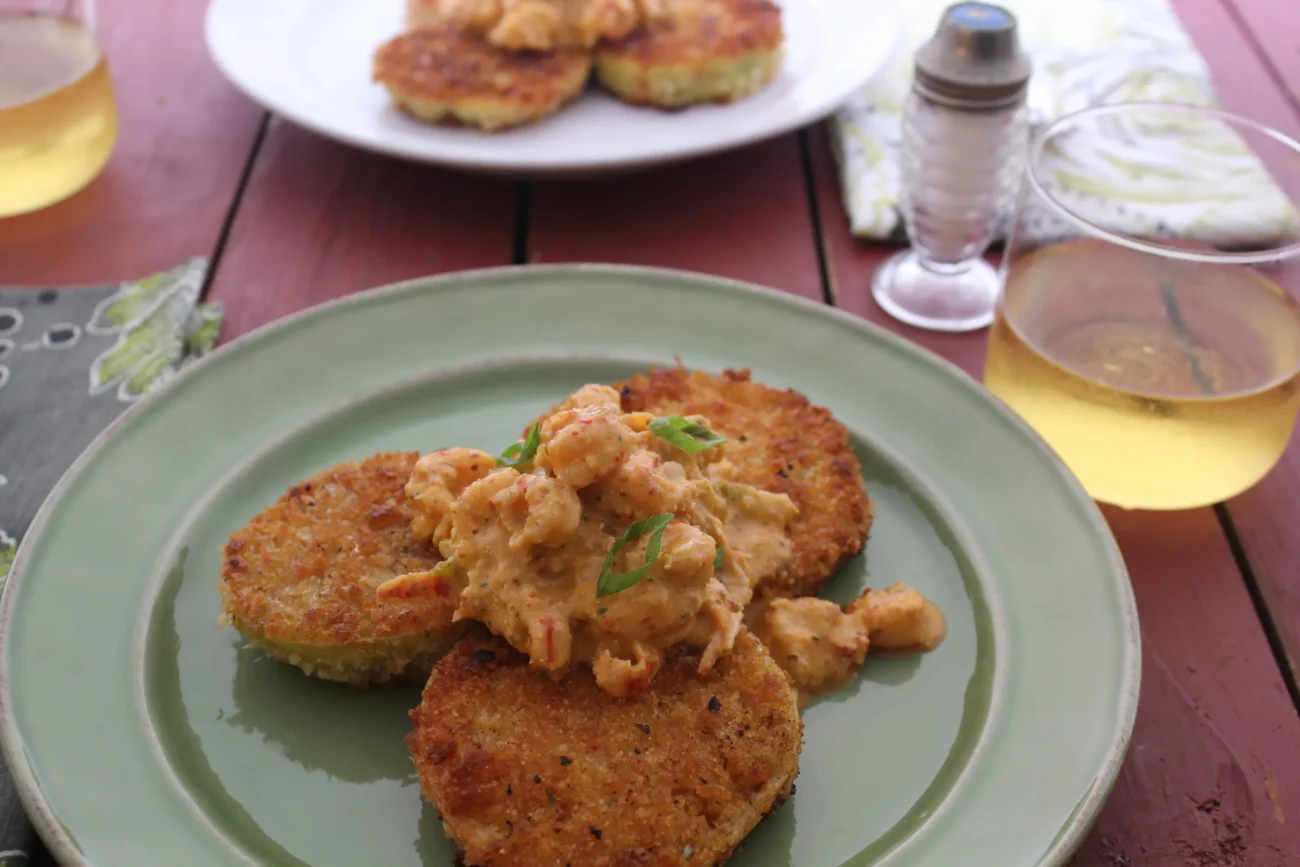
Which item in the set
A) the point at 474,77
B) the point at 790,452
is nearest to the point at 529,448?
the point at 790,452

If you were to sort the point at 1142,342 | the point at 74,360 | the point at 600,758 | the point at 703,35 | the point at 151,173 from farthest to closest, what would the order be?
the point at 151,173 → the point at 703,35 → the point at 74,360 → the point at 1142,342 → the point at 600,758

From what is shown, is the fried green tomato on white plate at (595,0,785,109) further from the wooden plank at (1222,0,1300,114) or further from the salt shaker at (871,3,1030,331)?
the wooden plank at (1222,0,1300,114)

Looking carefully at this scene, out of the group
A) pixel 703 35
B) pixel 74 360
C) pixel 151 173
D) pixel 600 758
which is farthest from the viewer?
pixel 151 173

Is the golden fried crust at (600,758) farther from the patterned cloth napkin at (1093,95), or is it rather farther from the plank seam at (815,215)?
the patterned cloth napkin at (1093,95)

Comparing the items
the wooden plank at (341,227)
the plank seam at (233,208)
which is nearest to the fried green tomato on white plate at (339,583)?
the wooden plank at (341,227)

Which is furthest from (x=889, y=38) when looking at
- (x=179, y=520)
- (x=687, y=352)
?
(x=179, y=520)

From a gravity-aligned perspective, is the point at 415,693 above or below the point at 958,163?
below

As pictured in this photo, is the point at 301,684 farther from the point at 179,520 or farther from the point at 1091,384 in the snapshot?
the point at 1091,384

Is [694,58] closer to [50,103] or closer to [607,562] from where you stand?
[50,103]
